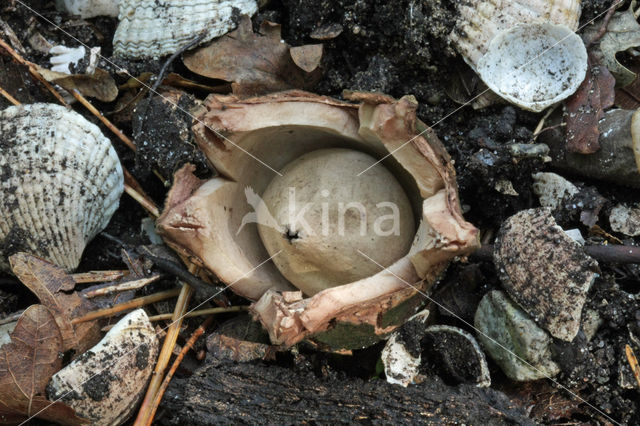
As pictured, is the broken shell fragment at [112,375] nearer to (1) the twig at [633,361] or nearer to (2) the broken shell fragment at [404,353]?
(2) the broken shell fragment at [404,353]

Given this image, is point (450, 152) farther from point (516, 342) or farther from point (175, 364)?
point (175, 364)

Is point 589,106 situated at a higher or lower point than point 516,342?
higher

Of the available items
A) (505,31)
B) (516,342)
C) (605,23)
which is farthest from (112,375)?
(605,23)

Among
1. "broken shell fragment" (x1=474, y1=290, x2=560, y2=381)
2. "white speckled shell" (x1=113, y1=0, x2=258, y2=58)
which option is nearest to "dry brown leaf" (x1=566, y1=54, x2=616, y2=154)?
"broken shell fragment" (x1=474, y1=290, x2=560, y2=381)

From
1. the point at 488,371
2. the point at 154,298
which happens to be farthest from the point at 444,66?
the point at 154,298

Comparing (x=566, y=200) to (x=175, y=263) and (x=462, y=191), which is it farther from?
(x=175, y=263)

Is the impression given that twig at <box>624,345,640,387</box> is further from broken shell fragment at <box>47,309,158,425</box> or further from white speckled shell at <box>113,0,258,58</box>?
white speckled shell at <box>113,0,258,58</box>

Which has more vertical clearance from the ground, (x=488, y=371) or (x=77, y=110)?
(x=77, y=110)
